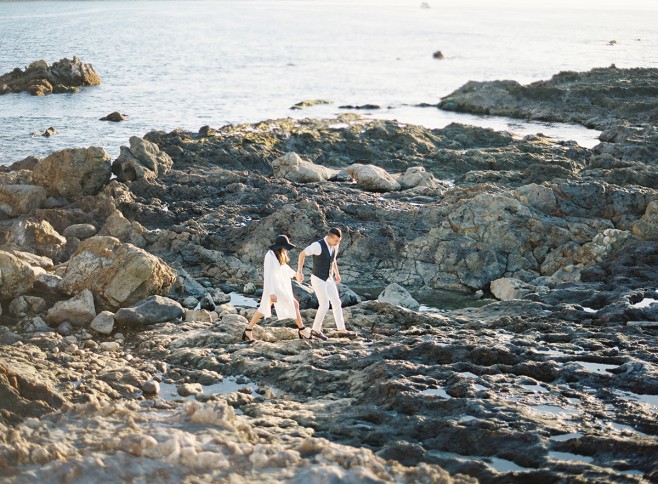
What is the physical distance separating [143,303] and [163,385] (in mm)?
3879

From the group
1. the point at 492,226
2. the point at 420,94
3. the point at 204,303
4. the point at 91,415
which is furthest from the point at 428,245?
the point at 420,94

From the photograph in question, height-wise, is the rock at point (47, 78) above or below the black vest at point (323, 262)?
above

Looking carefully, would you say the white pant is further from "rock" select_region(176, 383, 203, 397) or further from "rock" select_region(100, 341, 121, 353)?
"rock" select_region(100, 341, 121, 353)

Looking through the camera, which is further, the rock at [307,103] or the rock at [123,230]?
the rock at [307,103]

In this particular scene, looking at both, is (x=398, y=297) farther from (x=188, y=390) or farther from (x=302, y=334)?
(x=188, y=390)

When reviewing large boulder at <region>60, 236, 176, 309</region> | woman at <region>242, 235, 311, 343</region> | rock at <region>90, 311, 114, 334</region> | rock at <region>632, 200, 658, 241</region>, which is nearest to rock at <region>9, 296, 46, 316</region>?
large boulder at <region>60, 236, 176, 309</region>

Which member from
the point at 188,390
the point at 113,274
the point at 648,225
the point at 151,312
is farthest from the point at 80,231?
the point at 648,225

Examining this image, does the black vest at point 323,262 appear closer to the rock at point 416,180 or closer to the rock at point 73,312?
the rock at point 73,312

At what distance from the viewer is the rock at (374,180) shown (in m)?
27.2

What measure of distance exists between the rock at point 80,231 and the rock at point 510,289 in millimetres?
11081

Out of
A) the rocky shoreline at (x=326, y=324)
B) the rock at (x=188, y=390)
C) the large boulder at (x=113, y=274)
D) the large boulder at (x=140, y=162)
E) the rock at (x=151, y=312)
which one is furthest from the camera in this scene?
the large boulder at (x=140, y=162)

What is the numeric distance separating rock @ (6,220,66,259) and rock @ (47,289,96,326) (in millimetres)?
5211

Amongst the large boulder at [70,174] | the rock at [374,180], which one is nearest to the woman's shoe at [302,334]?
the large boulder at [70,174]

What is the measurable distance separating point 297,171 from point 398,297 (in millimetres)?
10446
